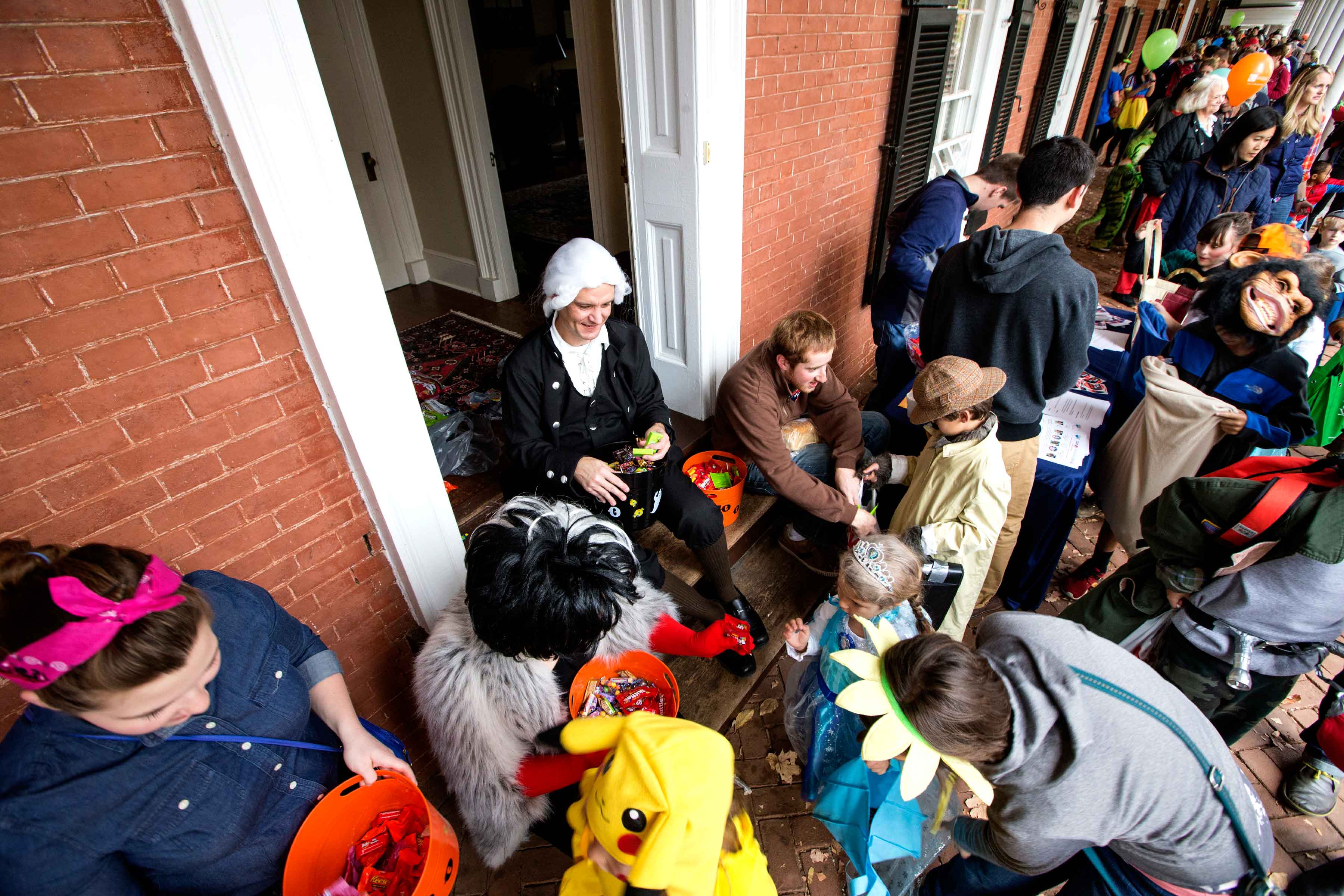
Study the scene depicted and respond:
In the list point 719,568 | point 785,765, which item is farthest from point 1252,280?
point 785,765

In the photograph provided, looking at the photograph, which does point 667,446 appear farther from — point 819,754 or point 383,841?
point 383,841

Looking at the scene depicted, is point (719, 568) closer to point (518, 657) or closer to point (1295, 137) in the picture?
point (518, 657)

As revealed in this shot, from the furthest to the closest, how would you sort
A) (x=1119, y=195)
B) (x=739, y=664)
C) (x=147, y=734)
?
(x=1119, y=195) < (x=739, y=664) < (x=147, y=734)

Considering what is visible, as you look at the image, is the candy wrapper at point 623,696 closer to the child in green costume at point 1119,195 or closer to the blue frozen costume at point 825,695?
the blue frozen costume at point 825,695

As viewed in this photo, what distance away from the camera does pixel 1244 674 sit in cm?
194

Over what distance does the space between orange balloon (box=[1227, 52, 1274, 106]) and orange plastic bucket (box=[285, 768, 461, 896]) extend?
9196mm

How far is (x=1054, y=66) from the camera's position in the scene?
6766 mm

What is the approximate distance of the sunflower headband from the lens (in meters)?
1.29

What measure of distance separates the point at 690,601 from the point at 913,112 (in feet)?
13.2

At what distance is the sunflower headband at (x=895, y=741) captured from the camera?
4.23ft

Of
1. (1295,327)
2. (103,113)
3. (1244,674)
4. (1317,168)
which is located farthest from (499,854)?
(1317,168)

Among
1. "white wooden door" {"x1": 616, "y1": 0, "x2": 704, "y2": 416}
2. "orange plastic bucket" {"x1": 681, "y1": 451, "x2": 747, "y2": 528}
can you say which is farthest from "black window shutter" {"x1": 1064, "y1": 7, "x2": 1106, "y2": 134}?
"orange plastic bucket" {"x1": 681, "y1": 451, "x2": 747, "y2": 528}

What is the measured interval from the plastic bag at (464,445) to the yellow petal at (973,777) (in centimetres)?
266

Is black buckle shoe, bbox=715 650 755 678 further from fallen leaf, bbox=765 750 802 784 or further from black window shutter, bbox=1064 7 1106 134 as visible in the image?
black window shutter, bbox=1064 7 1106 134
